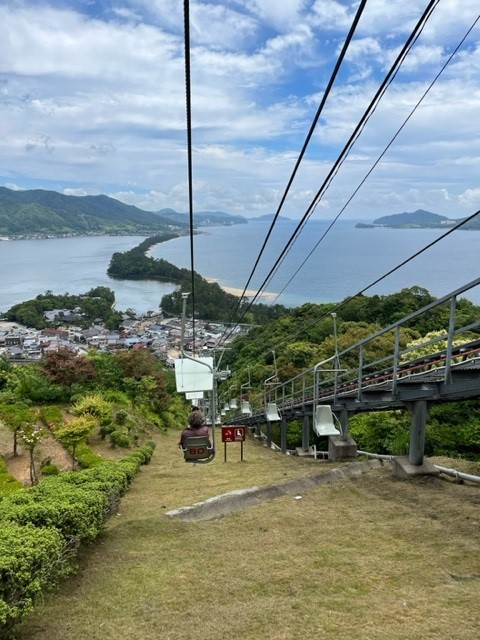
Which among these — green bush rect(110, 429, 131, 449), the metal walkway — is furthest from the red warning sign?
green bush rect(110, 429, 131, 449)

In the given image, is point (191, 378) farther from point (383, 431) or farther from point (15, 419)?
point (383, 431)

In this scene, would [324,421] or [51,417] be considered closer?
[324,421]

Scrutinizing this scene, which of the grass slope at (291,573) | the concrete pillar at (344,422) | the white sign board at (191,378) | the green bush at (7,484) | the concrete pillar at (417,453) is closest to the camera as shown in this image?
the grass slope at (291,573)

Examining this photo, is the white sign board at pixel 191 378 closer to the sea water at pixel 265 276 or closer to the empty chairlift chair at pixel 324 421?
the empty chairlift chair at pixel 324 421

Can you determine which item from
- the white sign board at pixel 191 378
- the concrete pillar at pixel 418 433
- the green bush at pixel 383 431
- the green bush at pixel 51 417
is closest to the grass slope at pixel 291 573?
the concrete pillar at pixel 418 433

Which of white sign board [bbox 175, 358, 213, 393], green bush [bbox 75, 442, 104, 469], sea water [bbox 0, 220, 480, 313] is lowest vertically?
green bush [bbox 75, 442, 104, 469]

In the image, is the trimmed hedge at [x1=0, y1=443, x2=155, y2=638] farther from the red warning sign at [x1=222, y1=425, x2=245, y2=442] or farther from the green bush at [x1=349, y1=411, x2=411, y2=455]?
the green bush at [x1=349, y1=411, x2=411, y2=455]

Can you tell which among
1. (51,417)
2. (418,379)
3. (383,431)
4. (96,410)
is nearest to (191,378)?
(96,410)
